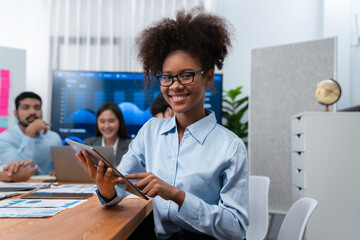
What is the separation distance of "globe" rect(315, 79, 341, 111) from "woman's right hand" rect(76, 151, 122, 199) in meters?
2.10

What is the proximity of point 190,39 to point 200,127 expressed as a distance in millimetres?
311

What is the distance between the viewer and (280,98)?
11.5 ft

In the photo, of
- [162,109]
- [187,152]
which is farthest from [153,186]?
[162,109]

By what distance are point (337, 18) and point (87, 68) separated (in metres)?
2.79

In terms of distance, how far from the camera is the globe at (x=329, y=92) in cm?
278

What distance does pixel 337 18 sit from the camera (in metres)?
3.69

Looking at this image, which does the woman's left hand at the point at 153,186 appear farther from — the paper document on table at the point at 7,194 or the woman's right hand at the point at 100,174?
the paper document on table at the point at 7,194

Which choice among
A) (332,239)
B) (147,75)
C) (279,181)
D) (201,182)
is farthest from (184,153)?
(279,181)

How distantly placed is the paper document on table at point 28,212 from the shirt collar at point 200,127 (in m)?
0.47

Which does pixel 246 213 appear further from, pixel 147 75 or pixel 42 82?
pixel 42 82

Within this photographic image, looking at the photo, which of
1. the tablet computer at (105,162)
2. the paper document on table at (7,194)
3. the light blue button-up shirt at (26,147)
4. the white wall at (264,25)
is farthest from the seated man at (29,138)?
the tablet computer at (105,162)

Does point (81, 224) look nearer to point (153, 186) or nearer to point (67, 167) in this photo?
point (153, 186)

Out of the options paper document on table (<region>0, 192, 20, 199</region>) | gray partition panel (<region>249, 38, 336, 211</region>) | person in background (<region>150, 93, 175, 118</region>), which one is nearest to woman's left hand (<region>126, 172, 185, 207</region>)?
paper document on table (<region>0, 192, 20, 199</region>)

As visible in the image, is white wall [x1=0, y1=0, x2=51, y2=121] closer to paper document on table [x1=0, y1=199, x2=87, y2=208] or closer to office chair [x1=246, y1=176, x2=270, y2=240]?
office chair [x1=246, y1=176, x2=270, y2=240]
